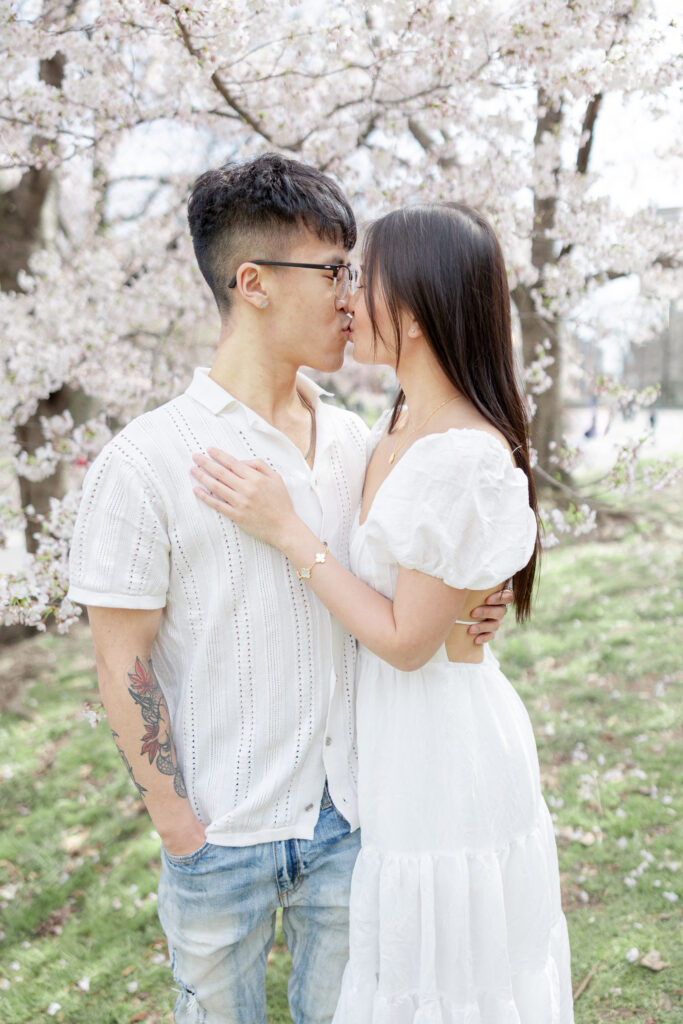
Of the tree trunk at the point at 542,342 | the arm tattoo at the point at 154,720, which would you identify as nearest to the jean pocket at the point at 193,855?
the arm tattoo at the point at 154,720

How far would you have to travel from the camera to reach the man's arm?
1879 mm

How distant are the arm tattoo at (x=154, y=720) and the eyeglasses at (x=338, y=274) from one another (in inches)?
40.5

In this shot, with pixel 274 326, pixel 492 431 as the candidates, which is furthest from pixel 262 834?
pixel 274 326

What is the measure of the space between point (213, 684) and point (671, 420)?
27.2 meters

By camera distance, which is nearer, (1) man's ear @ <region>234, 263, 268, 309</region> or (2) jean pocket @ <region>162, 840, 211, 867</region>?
(2) jean pocket @ <region>162, 840, 211, 867</region>

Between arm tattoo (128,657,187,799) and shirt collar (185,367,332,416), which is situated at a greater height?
shirt collar (185,367,332,416)

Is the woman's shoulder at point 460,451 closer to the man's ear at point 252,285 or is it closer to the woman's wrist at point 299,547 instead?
the woman's wrist at point 299,547

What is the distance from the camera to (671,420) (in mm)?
26438

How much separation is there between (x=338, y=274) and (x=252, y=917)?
1642 mm

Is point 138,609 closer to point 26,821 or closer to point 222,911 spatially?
point 222,911

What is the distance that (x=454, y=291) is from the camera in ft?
6.15

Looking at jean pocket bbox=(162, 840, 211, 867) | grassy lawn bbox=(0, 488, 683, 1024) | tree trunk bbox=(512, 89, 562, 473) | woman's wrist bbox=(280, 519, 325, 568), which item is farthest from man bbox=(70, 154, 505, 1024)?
tree trunk bbox=(512, 89, 562, 473)

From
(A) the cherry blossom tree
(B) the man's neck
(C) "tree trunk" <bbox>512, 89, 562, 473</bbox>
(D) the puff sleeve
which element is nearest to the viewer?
(D) the puff sleeve

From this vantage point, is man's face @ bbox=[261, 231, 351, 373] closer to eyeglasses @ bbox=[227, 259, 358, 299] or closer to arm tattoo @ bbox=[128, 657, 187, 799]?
eyeglasses @ bbox=[227, 259, 358, 299]
